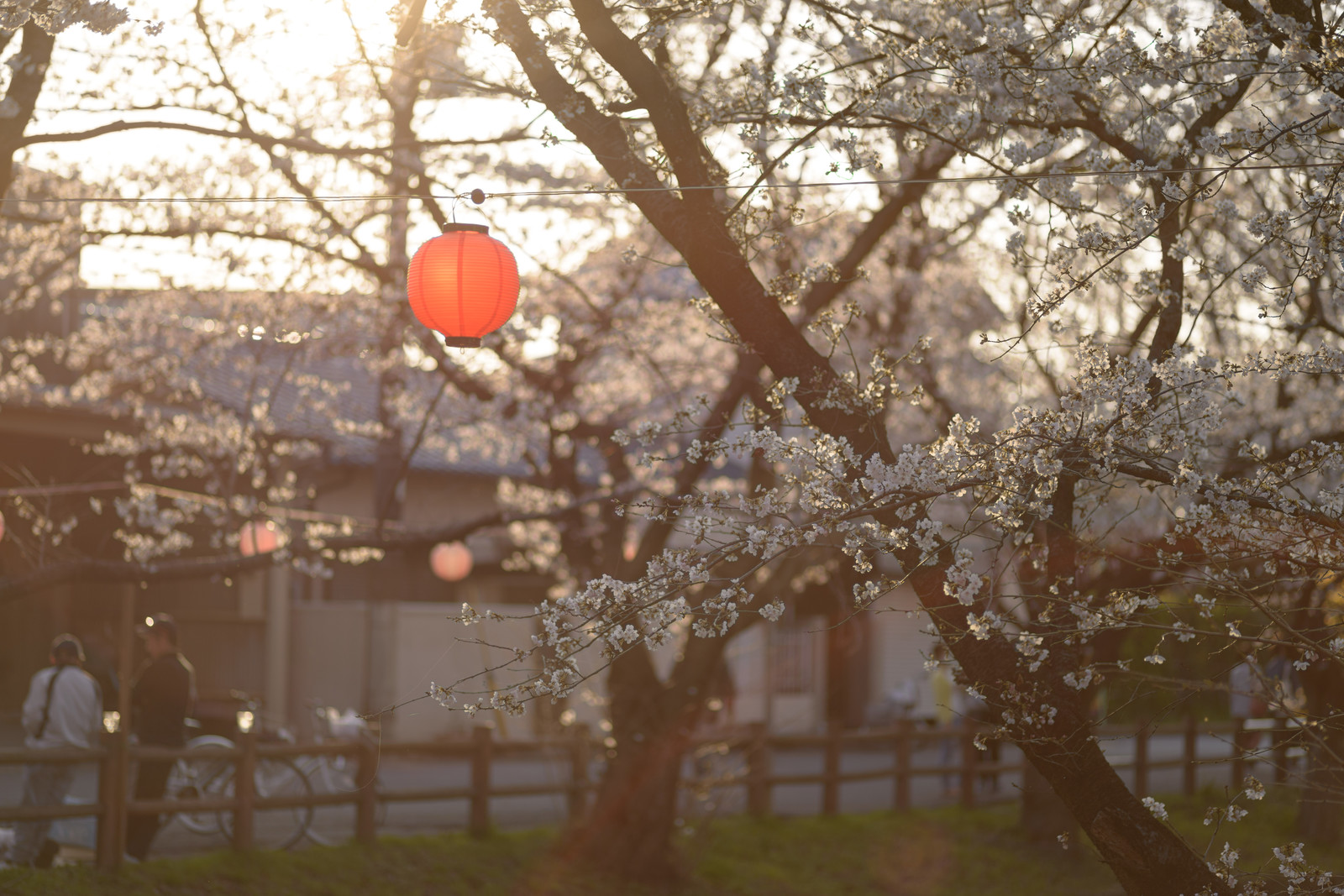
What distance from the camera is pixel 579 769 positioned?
39.5 feet

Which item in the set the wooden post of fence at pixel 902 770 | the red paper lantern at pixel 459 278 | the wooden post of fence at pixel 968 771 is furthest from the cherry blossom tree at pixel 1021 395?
the wooden post of fence at pixel 968 771

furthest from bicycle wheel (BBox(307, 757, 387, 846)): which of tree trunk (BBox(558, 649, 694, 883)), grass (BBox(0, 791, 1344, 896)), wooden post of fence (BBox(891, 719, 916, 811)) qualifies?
wooden post of fence (BBox(891, 719, 916, 811))

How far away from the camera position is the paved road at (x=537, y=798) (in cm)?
1127

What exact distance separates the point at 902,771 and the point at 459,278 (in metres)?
10.6

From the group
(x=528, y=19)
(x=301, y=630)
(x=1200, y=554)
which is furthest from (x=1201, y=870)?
(x=301, y=630)

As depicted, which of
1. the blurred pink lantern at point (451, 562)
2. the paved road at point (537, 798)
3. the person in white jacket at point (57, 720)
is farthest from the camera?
the blurred pink lantern at point (451, 562)

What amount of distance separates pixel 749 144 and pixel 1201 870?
3.10m

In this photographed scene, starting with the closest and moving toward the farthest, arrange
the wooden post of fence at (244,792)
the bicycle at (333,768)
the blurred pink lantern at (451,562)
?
the wooden post of fence at (244,792), the bicycle at (333,768), the blurred pink lantern at (451,562)

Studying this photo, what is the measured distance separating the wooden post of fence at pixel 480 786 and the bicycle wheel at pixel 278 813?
1.38 metres

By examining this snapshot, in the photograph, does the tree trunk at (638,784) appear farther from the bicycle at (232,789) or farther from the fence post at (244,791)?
the fence post at (244,791)

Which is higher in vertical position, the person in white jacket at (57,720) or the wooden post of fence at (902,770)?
the person in white jacket at (57,720)

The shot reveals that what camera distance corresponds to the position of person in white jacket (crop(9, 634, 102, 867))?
9109 mm

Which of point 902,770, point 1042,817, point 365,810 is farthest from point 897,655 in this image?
point 365,810

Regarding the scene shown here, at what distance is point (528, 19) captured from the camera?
5203 mm
